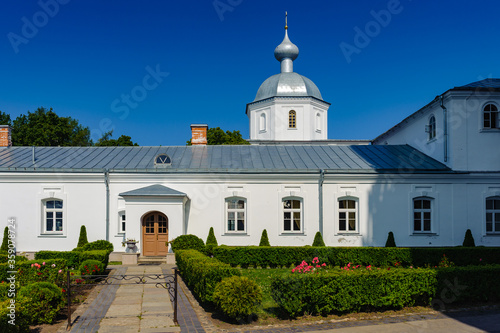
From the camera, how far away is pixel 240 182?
2045cm

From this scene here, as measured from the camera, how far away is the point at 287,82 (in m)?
35.4

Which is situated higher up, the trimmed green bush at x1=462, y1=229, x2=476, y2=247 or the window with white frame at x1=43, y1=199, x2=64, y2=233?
the window with white frame at x1=43, y1=199, x2=64, y2=233

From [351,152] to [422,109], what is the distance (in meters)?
4.23

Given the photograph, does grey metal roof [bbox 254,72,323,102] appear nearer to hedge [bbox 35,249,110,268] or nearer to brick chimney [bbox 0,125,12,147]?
brick chimney [bbox 0,125,12,147]

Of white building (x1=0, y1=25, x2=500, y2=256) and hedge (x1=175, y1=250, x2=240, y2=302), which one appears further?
white building (x1=0, y1=25, x2=500, y2=256)

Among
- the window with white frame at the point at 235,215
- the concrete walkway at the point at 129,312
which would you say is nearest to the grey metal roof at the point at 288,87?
the window with white frame at the point at 235,215

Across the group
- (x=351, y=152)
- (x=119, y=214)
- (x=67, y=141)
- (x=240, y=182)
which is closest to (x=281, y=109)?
(x=351, y=152)

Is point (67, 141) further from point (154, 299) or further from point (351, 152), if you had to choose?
point (154, 299)

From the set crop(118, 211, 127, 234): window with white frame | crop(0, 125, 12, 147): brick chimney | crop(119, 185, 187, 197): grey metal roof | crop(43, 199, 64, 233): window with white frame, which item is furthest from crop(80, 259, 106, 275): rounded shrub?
crop(0, 125, 12, 147): brick chimney

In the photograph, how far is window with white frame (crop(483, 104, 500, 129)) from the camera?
19750 millimetres

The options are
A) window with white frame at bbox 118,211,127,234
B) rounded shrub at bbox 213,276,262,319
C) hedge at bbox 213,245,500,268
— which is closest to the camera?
rounded shrub at bbox 213,276,262,319

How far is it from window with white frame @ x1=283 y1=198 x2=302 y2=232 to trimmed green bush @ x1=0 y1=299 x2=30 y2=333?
1392cm

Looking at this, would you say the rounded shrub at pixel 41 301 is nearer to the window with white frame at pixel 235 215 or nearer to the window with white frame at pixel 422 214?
the window with white frame at pixel 235 215

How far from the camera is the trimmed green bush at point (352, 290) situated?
9.01 metres
